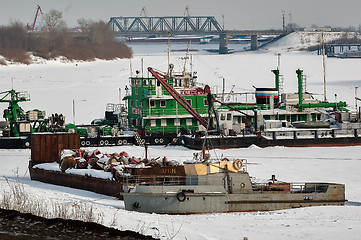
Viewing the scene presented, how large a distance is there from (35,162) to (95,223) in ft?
46.8

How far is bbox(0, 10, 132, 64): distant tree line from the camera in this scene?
447 feet

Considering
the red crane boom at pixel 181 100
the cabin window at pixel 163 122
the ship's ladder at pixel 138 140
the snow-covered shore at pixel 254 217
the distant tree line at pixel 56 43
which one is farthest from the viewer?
the distant tree line at pixel 56 43

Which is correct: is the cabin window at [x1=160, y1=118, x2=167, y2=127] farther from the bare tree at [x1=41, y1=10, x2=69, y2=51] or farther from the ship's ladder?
the bare tree at [x1=41, y1=10, x2=69, y2=51]

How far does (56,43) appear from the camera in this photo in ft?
495

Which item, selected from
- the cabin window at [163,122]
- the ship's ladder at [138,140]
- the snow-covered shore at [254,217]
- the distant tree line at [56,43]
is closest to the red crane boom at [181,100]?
the cabin window at [163,122]

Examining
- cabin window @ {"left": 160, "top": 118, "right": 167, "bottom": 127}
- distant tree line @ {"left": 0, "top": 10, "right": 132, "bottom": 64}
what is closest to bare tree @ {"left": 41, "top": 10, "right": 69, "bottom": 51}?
distant tree line @ {"left": 0, "top": 10, "right": 132, "bottom": 64}

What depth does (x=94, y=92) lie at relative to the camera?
82.2 meters

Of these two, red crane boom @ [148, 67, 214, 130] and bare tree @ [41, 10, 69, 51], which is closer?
red crane boom @ [148, 67, 214, 130]

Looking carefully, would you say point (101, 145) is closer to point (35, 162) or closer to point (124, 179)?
point (35, 162)

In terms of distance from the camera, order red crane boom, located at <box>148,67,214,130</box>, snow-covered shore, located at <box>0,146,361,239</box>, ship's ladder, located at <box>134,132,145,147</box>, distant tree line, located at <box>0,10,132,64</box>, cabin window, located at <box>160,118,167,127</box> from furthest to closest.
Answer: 1. distant tree line, located at <box>0,10,132,64</box>
2. cabin window, located at <box>160,118,167,127</box>
3. red crane boom, located at <box>148,67,214,130</box>
4. ship's ladder, located at <box>134,132,145,147</box>
5. snow-covered shore, located at <box>0,146,361,239</box>

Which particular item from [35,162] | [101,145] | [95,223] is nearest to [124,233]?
[95,223]

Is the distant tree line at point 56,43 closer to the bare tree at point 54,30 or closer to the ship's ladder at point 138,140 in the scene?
the bare tree at point 54,30

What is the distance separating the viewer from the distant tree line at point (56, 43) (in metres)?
136

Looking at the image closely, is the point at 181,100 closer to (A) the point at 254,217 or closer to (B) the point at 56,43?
(A) the point at 254,217
